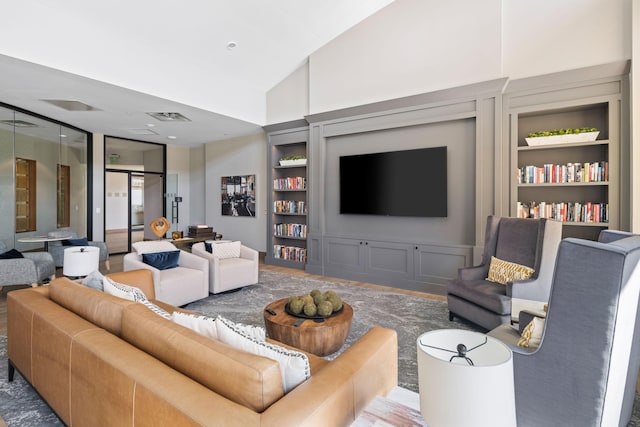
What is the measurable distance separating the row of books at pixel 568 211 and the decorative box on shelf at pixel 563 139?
745 mm

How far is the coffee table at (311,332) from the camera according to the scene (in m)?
2.60

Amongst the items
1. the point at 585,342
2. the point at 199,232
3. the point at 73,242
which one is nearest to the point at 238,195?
the point at 199,232

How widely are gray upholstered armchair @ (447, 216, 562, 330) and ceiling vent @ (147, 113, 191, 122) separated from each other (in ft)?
16.9

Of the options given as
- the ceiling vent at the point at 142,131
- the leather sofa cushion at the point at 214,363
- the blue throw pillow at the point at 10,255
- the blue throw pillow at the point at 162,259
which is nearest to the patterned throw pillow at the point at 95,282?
the leather sofa cushion at the point at 214,363

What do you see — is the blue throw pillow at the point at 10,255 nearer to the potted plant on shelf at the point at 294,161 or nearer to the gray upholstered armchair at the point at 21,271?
the gray upholstered armchair at the point at 21,271

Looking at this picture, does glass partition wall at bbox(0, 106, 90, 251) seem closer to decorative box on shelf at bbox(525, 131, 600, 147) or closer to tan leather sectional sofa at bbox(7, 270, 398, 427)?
tan leather sectional sofa at bbox(7, 270, 398, 427)

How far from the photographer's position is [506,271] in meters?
3.51

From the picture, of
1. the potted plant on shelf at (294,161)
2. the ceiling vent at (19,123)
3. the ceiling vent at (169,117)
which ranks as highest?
the ceiling vent at (169,117)

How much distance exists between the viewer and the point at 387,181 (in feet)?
17.2

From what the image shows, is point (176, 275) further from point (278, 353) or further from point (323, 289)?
point (278, 353)

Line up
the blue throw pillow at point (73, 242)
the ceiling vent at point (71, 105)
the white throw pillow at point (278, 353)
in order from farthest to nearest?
the blue throw pillow at point (73, 242) < the ceiling vent at point (71, 105) < the white throw pillow at point (278, 353)

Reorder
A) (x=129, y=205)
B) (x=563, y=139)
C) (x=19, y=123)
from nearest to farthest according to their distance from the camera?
1. (x=563, y=139)
2. (x=19, y=123)
3. (x=129, y=205)

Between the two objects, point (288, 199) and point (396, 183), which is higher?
point (396, 183)

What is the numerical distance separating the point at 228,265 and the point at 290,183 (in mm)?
2456
